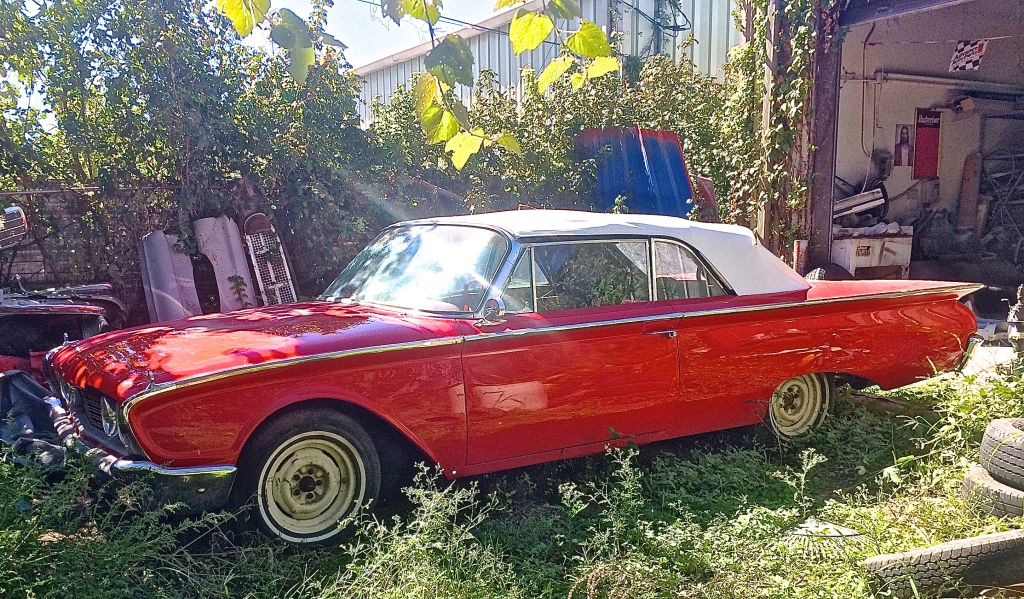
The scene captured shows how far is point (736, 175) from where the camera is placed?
9234 mm

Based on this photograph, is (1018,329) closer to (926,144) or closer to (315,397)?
(315,397)

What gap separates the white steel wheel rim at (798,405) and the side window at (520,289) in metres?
1.84

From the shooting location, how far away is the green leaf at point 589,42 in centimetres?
247

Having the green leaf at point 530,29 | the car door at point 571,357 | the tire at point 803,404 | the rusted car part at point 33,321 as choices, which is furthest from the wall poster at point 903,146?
the rusted car part at point 33,321

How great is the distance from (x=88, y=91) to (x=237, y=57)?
1.45m

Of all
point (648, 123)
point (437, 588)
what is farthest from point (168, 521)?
point (648, 123)

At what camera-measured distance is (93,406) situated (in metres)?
3.43

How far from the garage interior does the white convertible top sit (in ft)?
18.3

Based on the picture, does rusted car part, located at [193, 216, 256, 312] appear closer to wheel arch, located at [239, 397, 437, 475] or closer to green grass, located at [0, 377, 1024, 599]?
green grass, located at [0, 377, 1024, 599]

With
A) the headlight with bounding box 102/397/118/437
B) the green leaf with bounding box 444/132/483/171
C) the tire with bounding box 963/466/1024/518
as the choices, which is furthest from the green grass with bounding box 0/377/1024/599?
the green leaf with bounding box 444/132/483/171

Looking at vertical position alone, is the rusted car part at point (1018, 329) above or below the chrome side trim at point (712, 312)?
below

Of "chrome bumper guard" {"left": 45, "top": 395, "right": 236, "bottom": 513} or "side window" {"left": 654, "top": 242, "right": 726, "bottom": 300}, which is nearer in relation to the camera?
"chrome bumper guard" {"left": 45, "top": 395, "right": 236, "bottom": 513}

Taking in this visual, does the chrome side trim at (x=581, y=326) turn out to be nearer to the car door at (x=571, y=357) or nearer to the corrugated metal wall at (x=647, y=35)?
the car door at (x=571, y=357)

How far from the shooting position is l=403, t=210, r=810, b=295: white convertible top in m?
4.15
